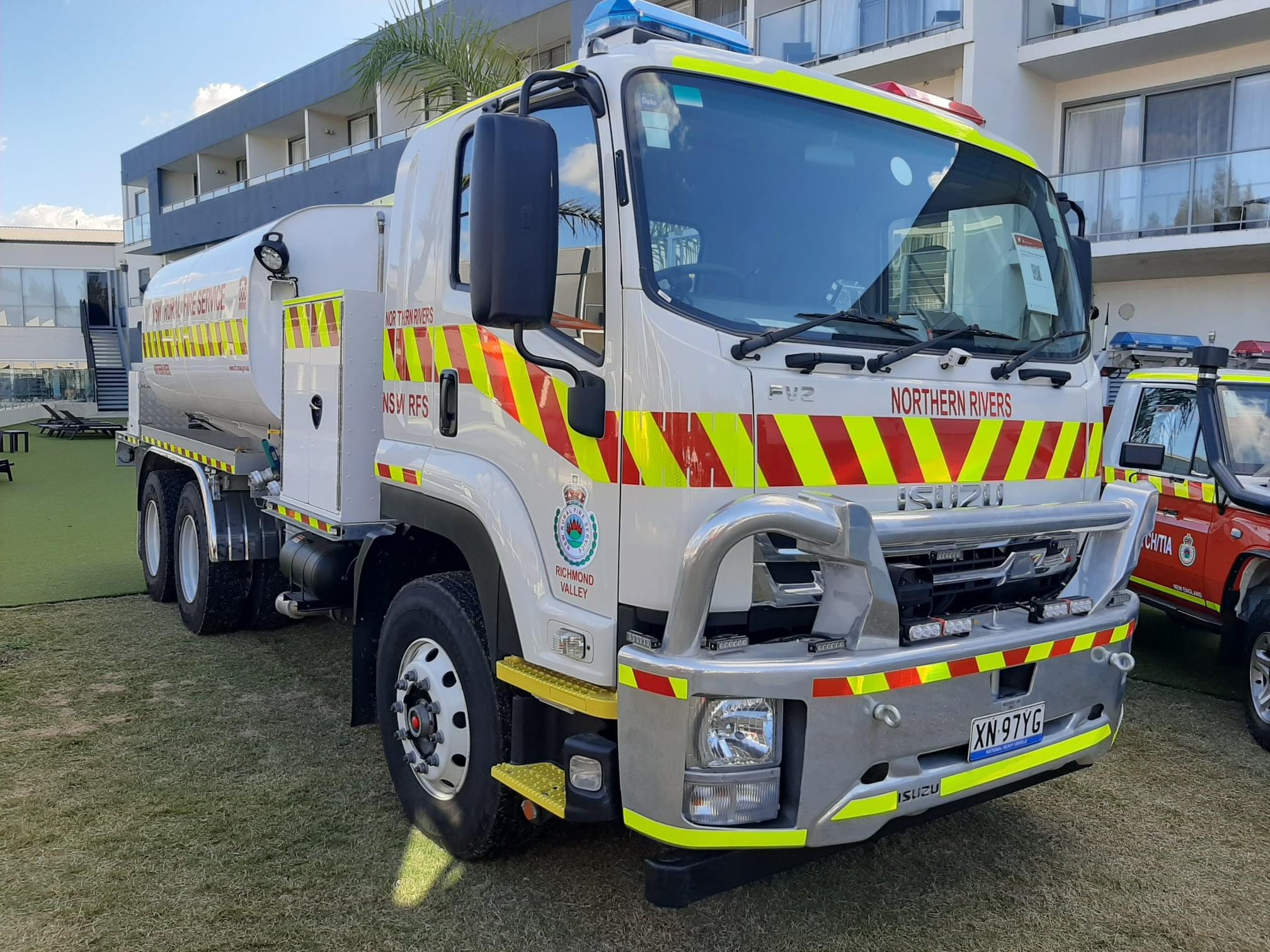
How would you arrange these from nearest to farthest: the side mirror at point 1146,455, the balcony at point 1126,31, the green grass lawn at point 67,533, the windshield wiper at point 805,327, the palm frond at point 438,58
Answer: the windshield wiper at point 805,327 < the side mirror at point 1146,455 < the green grass lawn at point 67,533 < the palm frond at point 438,58 < the balcony at point 1126,31

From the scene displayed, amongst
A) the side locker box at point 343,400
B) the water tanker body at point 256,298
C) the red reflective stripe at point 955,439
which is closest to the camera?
the red reflective stripe at point 955,439

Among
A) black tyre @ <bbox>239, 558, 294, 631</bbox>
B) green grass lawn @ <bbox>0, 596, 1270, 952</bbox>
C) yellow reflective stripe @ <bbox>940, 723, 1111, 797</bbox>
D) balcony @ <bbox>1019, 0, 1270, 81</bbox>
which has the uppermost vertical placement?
balcony @ <bbox>1019, 0, 1270, 81</bbox>

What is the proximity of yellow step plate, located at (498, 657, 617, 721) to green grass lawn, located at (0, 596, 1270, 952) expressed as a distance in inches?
33.0

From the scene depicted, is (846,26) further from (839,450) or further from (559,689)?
(559,689)

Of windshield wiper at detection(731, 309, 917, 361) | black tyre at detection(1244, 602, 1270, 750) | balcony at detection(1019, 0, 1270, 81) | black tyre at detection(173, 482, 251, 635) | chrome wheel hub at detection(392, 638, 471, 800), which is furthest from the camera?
balcony at detection(1019, 0, 1270, 81)

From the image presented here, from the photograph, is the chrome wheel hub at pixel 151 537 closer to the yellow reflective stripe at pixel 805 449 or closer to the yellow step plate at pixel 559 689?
the yellow step plate at pixel 559 689

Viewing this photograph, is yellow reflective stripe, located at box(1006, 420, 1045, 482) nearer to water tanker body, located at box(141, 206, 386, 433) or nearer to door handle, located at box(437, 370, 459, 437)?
door handle, located at box(437, 370, 459, 437)

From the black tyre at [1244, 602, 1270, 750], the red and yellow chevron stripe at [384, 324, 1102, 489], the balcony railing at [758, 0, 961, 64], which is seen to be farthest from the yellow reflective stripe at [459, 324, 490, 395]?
the balcony railing at [758, 0, 961, 64]

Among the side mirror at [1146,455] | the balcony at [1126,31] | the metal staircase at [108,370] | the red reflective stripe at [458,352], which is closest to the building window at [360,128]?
the metal staircase at [108,370]

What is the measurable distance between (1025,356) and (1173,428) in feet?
11.7

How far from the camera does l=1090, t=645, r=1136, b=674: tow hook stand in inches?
126

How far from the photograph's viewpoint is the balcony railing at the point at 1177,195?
12.9 meters

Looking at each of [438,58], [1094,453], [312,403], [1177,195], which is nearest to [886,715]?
[1094,453]

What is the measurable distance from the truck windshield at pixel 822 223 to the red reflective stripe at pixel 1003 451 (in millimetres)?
270
